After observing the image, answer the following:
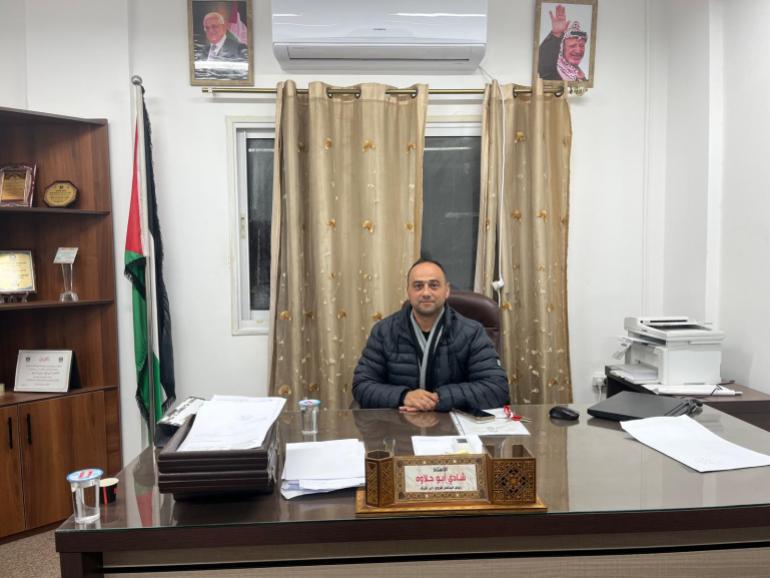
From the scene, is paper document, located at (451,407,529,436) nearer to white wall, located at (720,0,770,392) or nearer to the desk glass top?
the desk glass top

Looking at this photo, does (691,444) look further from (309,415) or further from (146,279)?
(146,279)

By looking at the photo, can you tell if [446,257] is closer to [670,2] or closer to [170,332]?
[170,332]

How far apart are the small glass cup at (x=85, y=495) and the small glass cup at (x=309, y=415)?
62 cm

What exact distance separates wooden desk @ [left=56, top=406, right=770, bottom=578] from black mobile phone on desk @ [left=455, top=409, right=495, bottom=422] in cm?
50

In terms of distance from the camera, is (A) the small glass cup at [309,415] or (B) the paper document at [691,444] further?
(A) the small glass cup at [309,415]

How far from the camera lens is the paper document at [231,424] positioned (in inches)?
47.6

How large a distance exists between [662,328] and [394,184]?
1513 millimetres

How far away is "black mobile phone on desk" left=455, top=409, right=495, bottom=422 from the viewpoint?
5.87 feet

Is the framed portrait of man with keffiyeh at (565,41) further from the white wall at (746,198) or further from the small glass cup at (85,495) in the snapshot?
the small glass cup at (85,495)

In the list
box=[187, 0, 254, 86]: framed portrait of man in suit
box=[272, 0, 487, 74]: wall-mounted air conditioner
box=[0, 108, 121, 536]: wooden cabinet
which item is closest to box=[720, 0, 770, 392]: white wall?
box=[272, 0, 487, 74]: wall-mounted air conditioner

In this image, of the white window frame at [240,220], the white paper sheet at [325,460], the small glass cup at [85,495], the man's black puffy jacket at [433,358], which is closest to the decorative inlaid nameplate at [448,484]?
the white paper sheet at [325,460]

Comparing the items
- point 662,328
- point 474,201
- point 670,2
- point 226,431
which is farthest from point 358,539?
point 670,2

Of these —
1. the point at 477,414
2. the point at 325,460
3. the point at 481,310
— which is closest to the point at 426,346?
the point at 481,310

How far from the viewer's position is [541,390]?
9.94ft
